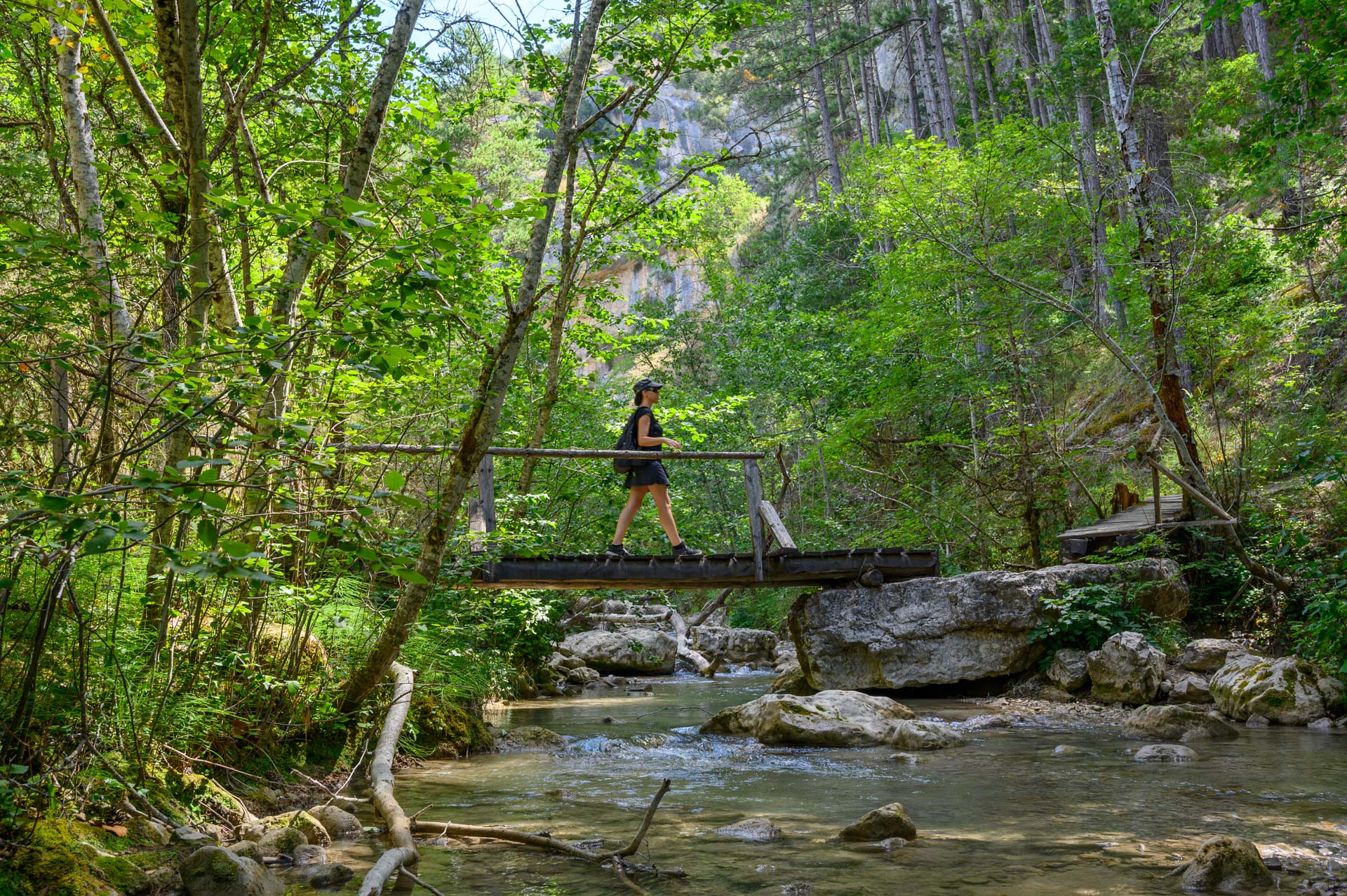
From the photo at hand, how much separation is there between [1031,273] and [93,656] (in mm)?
11795

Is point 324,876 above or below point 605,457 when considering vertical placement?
below

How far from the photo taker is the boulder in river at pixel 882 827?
4656 mm

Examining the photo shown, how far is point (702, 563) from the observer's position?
32.2 feet

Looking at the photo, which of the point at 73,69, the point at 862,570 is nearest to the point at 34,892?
the point at 73,69

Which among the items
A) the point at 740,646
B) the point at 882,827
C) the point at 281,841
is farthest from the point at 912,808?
the point at 740,646

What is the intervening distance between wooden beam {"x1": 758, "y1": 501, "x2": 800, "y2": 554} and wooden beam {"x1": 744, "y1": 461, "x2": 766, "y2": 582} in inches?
2.5

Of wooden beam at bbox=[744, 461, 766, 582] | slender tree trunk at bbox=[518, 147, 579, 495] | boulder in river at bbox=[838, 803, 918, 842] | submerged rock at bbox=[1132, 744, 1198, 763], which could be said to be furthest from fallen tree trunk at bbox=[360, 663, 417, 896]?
submerged rock at bbox=[1132, 744, 1198, 763]

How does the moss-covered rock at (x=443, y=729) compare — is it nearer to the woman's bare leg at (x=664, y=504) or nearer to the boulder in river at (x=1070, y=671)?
the woman's bare leg at (x=664, y=504)

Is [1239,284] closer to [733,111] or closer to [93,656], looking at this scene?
[93,656]

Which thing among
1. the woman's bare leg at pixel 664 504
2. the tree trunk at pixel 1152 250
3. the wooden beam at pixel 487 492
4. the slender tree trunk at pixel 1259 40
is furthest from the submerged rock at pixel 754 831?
the slender tree trunk at pixel 1259 40

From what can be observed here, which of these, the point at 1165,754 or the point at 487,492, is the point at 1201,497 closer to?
the point at 1165,754

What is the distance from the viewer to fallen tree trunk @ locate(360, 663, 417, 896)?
338 centimetres

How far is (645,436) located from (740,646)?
9498mm

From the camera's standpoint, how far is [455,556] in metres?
7.31
